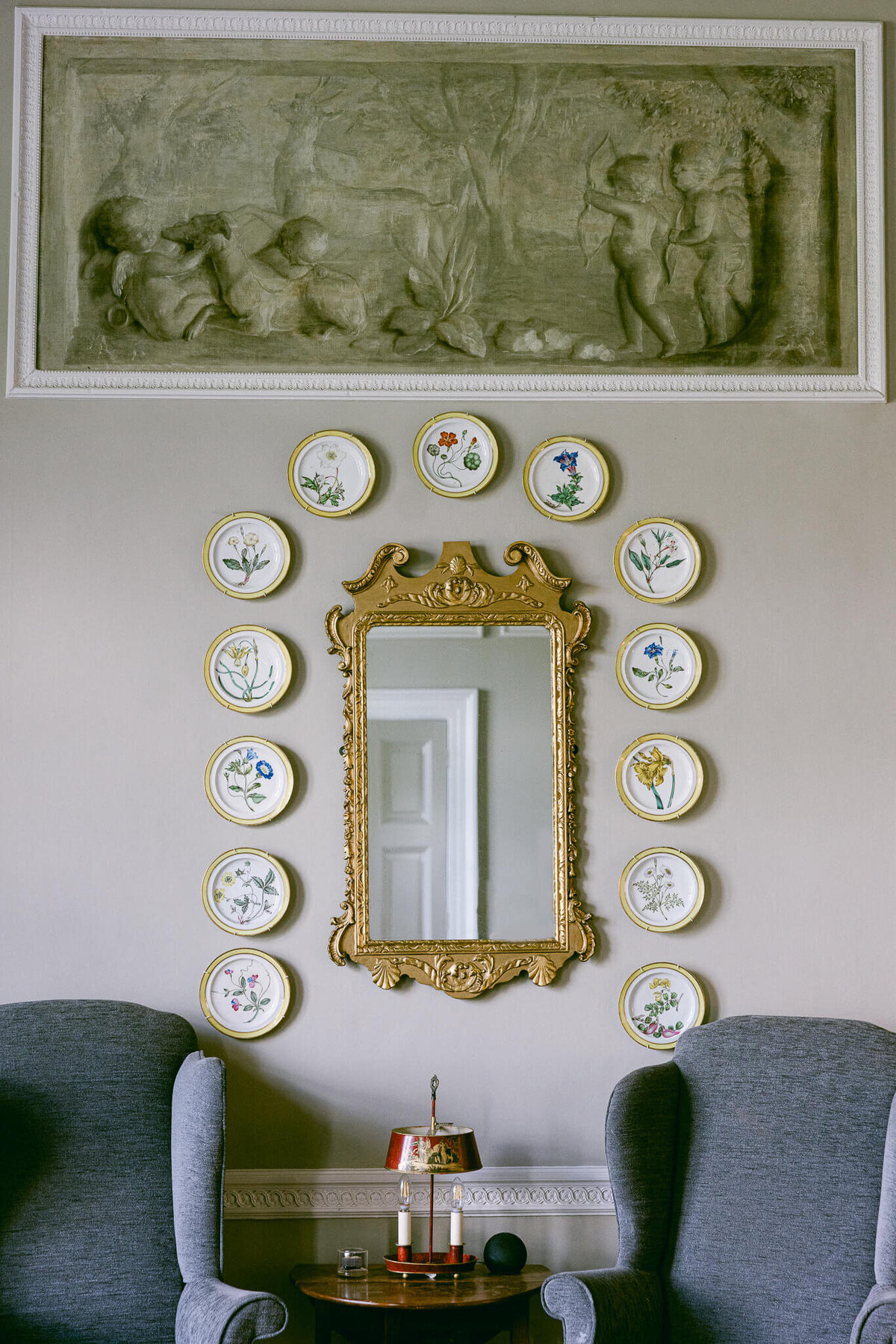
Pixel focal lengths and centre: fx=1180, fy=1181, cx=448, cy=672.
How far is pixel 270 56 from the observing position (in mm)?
3447

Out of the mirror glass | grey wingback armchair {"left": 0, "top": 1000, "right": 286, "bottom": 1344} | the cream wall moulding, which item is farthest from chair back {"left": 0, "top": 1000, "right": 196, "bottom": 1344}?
the cream wall moulding

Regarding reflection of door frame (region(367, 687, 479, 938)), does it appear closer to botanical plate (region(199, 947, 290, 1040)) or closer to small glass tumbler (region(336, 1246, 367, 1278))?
botanical plate (region(199, 947, 290, 1040))

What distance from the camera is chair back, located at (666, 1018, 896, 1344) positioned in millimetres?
2695

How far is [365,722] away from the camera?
329cm

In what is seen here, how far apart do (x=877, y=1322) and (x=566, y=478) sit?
7.17 feet

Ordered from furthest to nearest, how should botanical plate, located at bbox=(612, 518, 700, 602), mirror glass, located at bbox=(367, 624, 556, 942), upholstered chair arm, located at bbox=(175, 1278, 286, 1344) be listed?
botanical plate, located at bbox=(612, 518, 700, 602), mirror glass, located at bbox=(367, 624, 556, 942), upholstered chair arm, located at bbox=(175, 1278, 286, 1344)

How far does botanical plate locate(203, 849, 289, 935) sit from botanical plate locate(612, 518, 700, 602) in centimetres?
128

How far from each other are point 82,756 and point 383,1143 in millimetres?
1341

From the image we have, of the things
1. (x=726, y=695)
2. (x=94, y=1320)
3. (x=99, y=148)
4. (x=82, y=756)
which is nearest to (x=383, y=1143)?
(x=94, y=1320)

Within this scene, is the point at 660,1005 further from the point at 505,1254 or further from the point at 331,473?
the point at 331,473

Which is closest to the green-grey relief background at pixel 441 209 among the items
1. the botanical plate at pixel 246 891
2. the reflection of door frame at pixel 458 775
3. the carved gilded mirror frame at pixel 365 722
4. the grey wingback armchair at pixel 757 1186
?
the carved gilded mirror frame at pixel 365 722

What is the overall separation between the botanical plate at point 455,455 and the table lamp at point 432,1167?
5.31 feet

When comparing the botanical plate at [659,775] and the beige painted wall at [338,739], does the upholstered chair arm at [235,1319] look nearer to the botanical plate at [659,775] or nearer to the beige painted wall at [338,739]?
the beige painted wall at [338,739]

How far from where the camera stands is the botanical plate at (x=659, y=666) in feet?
10.9
